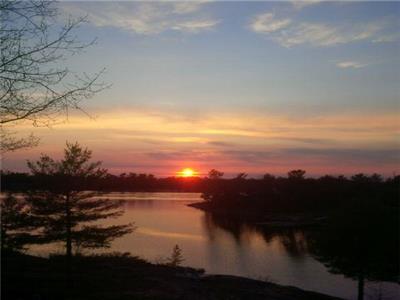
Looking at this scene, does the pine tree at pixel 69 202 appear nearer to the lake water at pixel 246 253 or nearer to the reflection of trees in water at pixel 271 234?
the lake water at pixel 246 253

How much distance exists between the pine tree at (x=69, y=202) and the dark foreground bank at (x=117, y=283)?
1661 millimetres

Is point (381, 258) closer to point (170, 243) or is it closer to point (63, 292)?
→ point (63, 292)

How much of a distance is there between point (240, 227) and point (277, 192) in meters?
44.1

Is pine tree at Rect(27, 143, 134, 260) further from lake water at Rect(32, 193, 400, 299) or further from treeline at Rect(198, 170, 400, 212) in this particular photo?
treeline at Rect(198, 170, 400, 212)

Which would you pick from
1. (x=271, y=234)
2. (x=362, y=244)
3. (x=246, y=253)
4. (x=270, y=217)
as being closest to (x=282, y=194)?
(x=270, y=217)

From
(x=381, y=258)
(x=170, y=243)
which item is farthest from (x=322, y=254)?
(x=170, y=243)

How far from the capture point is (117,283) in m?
22.8

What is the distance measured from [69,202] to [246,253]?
2715 cm

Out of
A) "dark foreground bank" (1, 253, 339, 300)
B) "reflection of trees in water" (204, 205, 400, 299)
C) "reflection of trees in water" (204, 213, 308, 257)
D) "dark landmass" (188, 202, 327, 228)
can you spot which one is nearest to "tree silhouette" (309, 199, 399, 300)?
"reflection of trees in water" (204, 205, 400, 299)

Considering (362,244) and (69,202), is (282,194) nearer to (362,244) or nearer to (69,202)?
(362,244)

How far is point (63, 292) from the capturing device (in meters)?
19.6

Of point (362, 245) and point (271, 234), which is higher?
point (362, 245)

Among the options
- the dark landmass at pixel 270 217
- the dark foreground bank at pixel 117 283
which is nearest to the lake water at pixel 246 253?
the dark foreground bank at pixel 117 283

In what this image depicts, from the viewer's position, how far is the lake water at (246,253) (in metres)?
35.6
